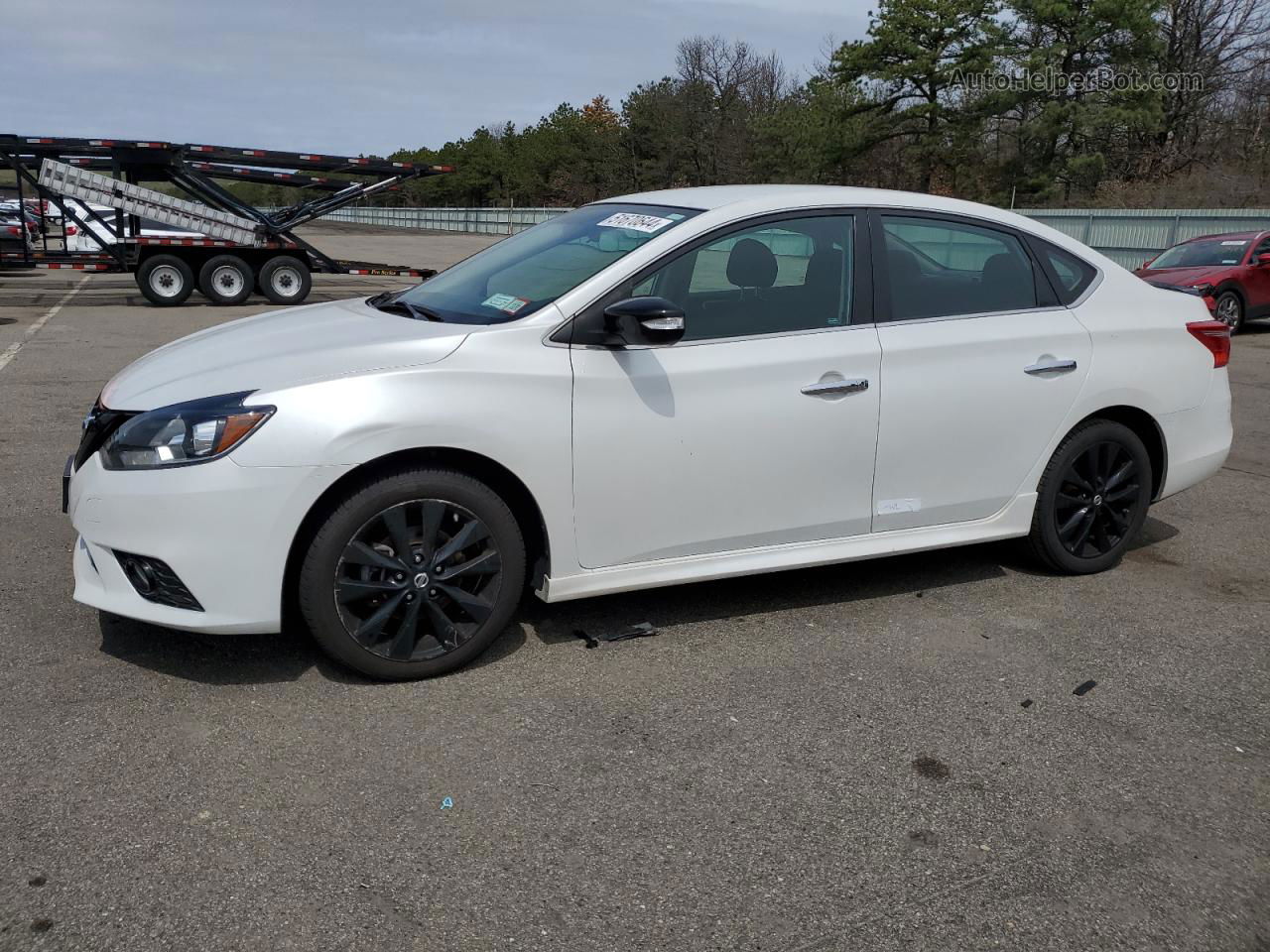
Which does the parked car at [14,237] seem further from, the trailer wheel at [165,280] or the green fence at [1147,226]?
the green fence at [1147,226]

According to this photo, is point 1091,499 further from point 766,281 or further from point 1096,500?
point 766,281

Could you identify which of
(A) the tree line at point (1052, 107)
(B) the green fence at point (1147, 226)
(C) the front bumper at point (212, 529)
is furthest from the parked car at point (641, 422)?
(A) the tree line at point (1052, 107)

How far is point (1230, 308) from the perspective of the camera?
15.8 meters

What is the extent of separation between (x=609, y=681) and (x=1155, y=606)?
7.78 feet

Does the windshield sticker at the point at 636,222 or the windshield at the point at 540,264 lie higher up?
the windshield sticker at the point at 636,222

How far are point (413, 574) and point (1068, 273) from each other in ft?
9.87

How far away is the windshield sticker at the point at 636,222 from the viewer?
13.5ft

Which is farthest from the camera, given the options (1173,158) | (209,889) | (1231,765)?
(1173,158)

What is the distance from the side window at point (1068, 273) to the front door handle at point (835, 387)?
3.80 ft

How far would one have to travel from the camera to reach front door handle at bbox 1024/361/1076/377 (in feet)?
14.7

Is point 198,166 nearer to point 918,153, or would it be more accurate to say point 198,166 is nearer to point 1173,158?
point 918,153

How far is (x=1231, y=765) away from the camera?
3.27 m

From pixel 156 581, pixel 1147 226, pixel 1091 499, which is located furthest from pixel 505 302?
pixel 1147 226

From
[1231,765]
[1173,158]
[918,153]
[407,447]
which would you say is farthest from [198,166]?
[1173,158]
